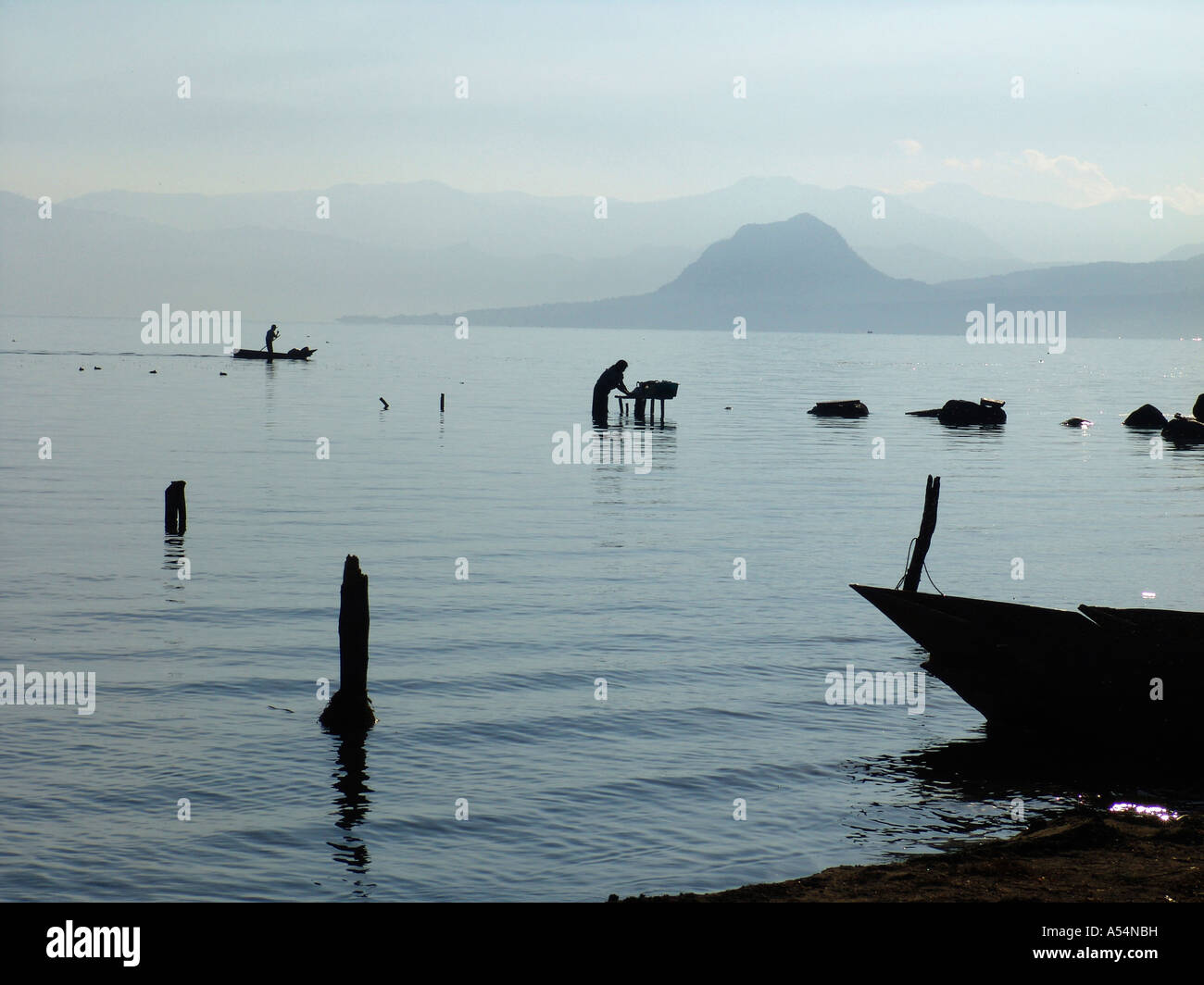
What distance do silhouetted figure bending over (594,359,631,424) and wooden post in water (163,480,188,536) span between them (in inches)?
1095

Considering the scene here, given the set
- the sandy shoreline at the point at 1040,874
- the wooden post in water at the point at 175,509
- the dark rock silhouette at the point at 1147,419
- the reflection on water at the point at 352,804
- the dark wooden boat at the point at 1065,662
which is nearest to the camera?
the sandy shoreline at the point at 1040,874

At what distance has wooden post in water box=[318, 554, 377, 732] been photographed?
52.2 feet

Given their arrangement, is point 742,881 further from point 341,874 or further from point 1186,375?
point 1186,375

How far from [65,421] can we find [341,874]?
5719cm

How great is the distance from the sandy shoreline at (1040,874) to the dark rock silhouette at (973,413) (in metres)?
67.8

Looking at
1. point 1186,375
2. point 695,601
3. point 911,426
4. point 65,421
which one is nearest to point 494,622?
point 695,601

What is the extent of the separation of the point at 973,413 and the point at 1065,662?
6581 cm

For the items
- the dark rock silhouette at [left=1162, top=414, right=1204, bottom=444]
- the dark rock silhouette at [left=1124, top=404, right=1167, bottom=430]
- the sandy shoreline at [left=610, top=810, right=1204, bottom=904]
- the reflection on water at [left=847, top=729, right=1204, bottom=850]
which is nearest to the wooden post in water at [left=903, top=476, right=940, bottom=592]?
the reflection on water at [left=847, top=729, right=1204, bottom=850]

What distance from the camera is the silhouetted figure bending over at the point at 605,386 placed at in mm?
58188

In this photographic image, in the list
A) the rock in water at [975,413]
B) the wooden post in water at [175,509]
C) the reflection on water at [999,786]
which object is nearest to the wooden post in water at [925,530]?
the reflection on water at [999,786]

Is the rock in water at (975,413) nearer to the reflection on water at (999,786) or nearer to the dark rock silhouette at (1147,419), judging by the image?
the dark rock silhouette at (1147,419)

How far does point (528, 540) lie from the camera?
31.3 meters

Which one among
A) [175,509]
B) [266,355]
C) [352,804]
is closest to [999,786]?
[352,804]

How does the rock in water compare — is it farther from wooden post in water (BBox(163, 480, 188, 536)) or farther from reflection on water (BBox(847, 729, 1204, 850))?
reflection on water (BBox(847, 729, 1204, 850))
